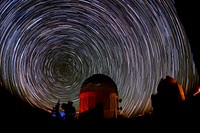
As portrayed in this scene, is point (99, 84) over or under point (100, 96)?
over

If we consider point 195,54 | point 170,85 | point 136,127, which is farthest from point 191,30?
point 136,127

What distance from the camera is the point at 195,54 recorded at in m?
18.9

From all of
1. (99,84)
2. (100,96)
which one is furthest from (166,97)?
(99,84)

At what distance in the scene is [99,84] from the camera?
93.9 feet

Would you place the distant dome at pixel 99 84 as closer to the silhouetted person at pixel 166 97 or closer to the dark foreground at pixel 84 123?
the silhouetted person at pixel 166 97

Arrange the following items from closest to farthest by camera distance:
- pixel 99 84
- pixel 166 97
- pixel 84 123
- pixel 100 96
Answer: pixel 84 123 < pixel 166 97 < pixel 100 96 < pixel 99 84

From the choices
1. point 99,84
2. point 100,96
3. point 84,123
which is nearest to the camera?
point 84,123

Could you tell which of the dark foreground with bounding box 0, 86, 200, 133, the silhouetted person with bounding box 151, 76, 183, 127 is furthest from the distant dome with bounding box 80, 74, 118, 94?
the dark foreground with bounding box 0, 86, 200, 133

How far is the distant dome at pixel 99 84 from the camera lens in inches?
1121

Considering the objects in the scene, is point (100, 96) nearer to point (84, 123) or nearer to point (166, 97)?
point (166, 97)

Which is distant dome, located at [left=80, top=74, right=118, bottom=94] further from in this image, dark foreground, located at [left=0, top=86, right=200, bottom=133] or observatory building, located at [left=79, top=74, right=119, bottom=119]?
dark foreground, located at [left=0, top=86, right=200, bottom=133]

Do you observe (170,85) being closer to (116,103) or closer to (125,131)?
(125,131)

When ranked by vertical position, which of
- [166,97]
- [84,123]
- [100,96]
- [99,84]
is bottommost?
[84,123]

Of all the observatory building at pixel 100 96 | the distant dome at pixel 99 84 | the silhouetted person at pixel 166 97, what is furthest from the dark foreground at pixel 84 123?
the distant dome at pixel 99 84
